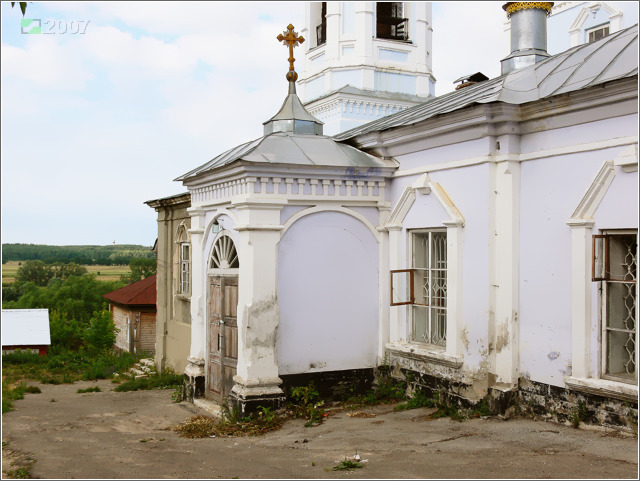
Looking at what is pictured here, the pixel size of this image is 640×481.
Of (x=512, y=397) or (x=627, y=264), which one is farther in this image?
(x=512, y=397)

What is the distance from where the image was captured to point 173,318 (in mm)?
14883

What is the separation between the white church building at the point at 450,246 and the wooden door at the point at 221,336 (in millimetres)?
39

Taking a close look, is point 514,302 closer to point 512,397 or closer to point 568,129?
point 512,397

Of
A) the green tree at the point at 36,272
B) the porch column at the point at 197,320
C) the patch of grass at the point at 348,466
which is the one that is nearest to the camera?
the patch of grass at the point at 348,466

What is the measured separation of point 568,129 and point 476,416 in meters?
3.08

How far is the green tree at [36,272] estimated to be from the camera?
2042 inches

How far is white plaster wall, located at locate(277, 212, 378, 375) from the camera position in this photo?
28.0ft

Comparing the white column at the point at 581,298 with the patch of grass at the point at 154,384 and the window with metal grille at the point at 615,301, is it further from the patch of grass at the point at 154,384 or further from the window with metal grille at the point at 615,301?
the patch of grass at the point at 154,384

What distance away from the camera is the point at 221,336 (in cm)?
918

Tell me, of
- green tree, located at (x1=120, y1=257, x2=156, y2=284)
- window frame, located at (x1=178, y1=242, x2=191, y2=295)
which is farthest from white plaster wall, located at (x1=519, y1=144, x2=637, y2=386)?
green tree, located at (x1=120, y1=257, x2=156, y2=284)

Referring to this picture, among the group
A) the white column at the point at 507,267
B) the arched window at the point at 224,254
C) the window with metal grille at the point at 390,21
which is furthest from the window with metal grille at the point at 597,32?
the arched window at the point at 224,254

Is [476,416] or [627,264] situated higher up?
[627,264]

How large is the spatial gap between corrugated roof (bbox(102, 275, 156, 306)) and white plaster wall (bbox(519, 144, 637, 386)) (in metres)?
15.1

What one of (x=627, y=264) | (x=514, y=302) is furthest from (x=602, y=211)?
(x=514, y=302)
